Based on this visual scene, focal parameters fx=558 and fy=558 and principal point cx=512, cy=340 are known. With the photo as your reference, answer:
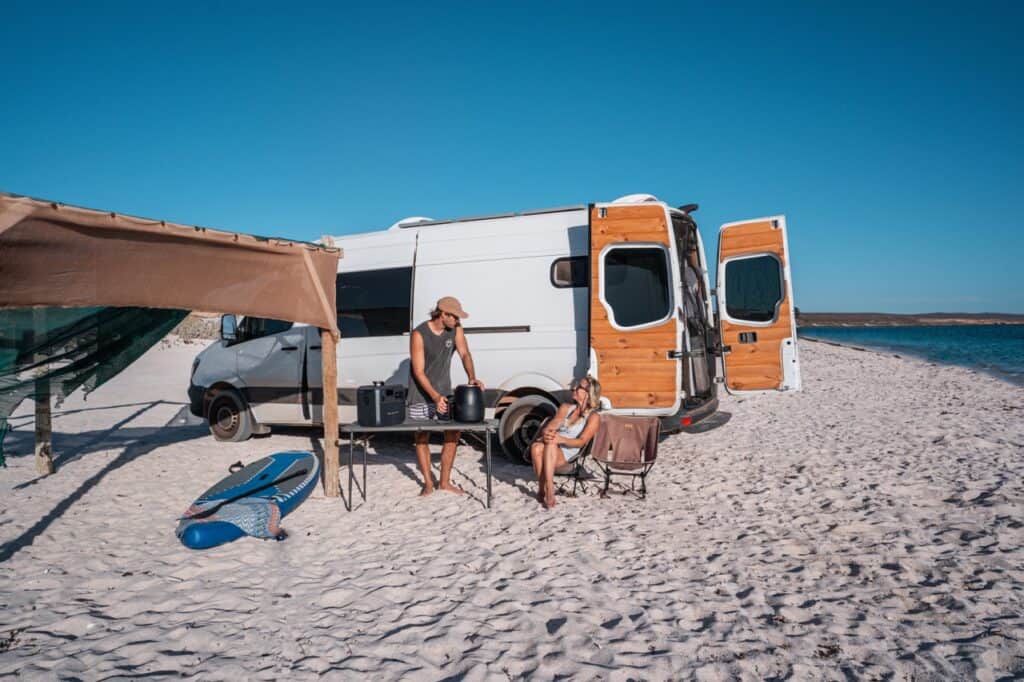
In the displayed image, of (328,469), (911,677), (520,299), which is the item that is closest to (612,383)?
(520,299)

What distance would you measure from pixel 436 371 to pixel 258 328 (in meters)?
3.79

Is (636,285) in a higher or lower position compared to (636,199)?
lower

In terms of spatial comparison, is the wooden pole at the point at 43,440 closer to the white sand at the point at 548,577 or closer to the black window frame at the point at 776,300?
the white sand at the point at 548,577

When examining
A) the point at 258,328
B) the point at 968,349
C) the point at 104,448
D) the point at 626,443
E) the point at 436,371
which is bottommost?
the point at 968,349

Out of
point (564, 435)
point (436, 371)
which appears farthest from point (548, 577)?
point (436, 371)

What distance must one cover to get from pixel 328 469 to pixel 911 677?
5.00 metres

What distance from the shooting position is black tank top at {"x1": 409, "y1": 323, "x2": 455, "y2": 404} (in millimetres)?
5695

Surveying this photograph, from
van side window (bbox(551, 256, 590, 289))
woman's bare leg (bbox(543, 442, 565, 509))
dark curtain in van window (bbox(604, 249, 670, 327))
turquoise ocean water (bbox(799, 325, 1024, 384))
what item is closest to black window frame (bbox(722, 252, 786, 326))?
dark curtain in van window (bbox(604, 249, 670, 327))

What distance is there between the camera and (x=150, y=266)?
4.39m

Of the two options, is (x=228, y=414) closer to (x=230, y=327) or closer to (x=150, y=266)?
(x=230, y=327)

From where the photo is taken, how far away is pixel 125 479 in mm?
6574

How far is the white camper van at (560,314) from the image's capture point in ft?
19.9

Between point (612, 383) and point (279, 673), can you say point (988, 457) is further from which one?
point (279, 673)

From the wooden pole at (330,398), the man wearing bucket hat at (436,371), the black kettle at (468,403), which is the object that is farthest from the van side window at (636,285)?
the wooden pole at (330,398)
